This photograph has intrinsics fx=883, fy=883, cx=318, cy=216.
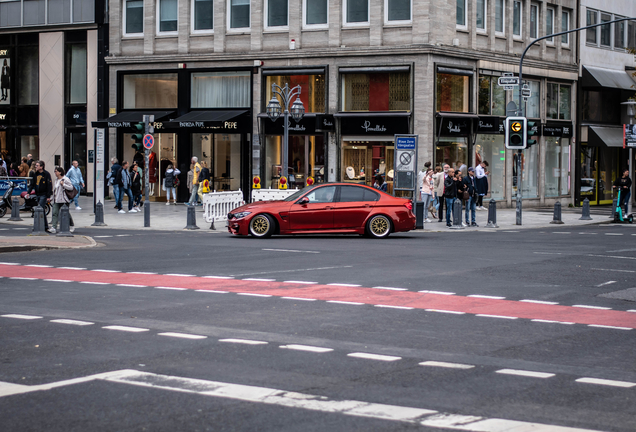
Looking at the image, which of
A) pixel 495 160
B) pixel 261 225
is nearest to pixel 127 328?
pixel 261 225

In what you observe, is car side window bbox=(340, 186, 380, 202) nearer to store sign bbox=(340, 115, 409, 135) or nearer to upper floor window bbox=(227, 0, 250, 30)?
store sign bbox=(340, 115, 409, 135)

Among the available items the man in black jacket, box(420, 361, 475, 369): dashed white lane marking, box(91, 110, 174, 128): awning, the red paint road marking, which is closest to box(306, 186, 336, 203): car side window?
the man in black jacket

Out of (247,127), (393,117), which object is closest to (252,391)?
(393,117)

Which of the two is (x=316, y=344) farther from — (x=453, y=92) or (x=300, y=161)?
(x=453, y=92)

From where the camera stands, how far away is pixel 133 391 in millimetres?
6430

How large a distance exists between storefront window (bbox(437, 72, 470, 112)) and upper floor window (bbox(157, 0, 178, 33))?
40.7 feet

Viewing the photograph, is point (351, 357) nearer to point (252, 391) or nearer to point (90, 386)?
point (252, 391)

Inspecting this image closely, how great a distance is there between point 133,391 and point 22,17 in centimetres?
4041

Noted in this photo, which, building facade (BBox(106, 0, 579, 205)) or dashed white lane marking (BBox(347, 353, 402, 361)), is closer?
dashed white lane marking (BBox(347, 353, 402, 361))

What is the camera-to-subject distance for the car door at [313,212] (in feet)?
71.8

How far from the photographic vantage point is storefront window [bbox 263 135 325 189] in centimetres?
3697

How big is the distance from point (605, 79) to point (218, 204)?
25185 millimetres

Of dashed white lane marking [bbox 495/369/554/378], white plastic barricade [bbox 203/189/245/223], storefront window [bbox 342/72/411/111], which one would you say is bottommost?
dashed white lane marking [bbox 495/369/554/378]

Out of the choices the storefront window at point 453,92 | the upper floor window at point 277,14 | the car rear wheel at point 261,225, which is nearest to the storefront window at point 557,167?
the storefront window at point 453,92
